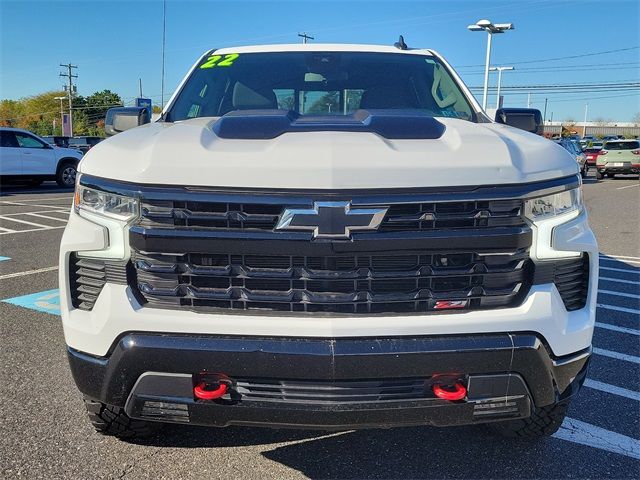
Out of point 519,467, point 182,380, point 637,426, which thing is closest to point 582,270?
point 519,467

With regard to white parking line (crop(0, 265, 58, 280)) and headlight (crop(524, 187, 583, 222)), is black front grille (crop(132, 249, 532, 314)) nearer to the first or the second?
headlight (crop(524, 187, 583, 222))

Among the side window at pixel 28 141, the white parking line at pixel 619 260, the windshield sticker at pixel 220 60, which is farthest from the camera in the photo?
the side window at pixel 28 141

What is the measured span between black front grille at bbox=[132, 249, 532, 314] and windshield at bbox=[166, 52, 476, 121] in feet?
4.91

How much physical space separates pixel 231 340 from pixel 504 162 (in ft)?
3.97

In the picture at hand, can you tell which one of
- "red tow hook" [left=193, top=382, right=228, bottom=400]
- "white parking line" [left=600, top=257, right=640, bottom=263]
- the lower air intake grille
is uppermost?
the lower air intake grille

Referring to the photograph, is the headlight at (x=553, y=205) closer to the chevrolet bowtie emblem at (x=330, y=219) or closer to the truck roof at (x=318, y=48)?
the chevrolet bowtie emblem at (x=330, y=219)

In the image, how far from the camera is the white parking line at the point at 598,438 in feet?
9.16

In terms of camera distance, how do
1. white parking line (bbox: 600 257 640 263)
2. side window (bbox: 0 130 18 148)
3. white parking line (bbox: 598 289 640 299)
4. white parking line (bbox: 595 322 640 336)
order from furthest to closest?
side window (bbox: 0 130 18 148), white parking line (bbox: 600 257 640 263), white parking line (bbox: 598 289 640 299), white parking line (bbox: 595 322 640 336)

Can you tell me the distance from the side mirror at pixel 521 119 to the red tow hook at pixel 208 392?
91.2 inches

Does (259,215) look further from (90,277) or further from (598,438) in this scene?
(598,438)

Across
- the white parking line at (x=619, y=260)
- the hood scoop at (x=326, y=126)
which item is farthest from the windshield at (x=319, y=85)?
the white parking line at (x=619, y=260)

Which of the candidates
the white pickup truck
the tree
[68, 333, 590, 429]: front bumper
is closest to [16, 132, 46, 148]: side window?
the white pickup truck

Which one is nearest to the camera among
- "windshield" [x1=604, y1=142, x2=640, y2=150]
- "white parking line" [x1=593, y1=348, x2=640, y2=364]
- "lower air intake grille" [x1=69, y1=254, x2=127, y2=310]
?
"lower air intake grille" [x1=69, y1=254, x2=127, y2=310]

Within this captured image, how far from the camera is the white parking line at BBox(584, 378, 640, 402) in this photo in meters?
3.44
